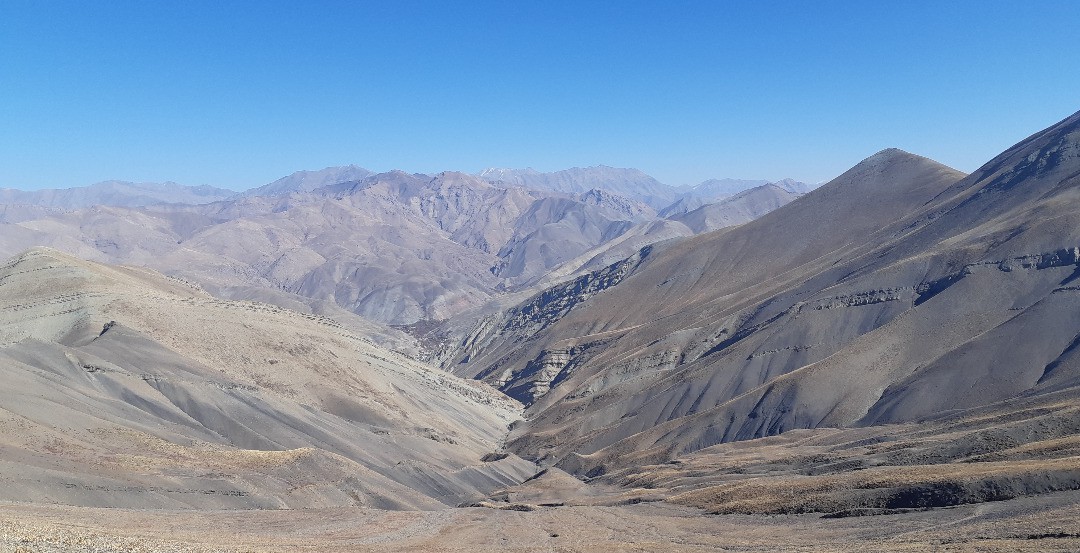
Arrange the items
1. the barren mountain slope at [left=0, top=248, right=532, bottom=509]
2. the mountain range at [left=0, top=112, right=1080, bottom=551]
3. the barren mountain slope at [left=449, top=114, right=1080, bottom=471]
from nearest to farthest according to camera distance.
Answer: the mountain range at [left=0, top=112, right=1080, bottom=551], the barren mountain slope at [left=0, top=248, right=532, bottom=509], the barren mountain slope at [left=449, top=114, right=1080, bottom=471]

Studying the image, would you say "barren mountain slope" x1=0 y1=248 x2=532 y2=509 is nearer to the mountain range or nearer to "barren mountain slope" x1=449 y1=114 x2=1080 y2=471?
the mountain range

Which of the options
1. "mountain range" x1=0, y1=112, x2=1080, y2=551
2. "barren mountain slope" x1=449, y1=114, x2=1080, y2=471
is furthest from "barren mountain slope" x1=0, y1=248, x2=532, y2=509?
"barren mountain slope" x1=449, y1=114, x2=1080, y2=471

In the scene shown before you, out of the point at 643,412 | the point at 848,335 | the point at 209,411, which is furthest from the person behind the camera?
the point at 848,335

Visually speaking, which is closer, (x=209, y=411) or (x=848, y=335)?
(x=209, y=411)

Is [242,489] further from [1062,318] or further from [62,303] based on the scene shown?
[1062,318]

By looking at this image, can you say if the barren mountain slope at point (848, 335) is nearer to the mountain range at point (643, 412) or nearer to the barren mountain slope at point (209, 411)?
the mountain range at point (643, 412)

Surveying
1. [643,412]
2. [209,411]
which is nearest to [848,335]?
[643,412]

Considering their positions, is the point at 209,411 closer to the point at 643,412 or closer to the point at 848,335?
the point at 643,412
